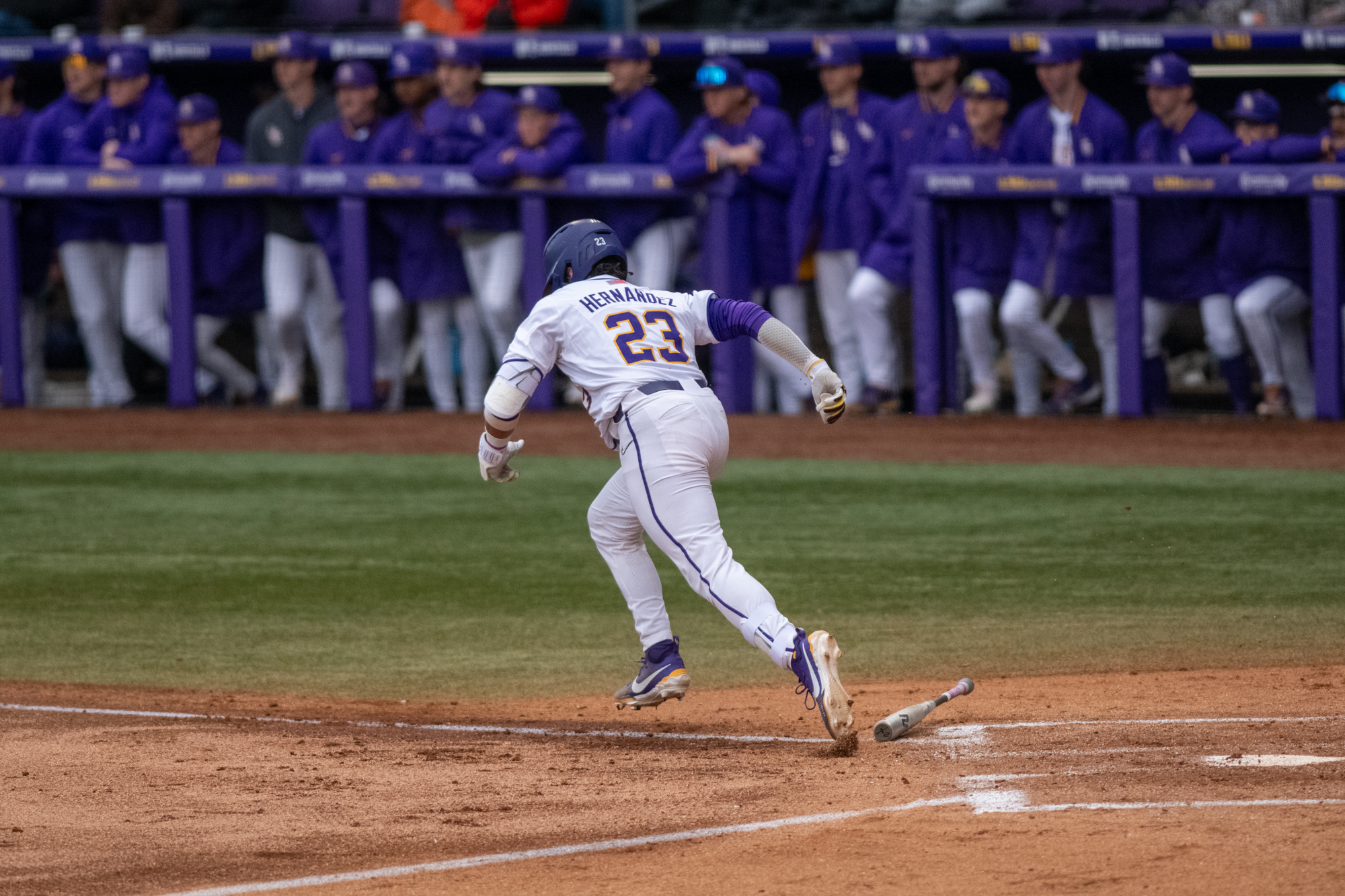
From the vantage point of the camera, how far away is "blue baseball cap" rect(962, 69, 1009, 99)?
10.8 meters

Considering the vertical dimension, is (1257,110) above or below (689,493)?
above

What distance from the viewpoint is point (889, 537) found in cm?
847

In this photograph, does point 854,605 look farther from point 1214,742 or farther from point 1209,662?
point 1214,742

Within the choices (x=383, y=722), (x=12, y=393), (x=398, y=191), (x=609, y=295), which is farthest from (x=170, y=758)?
Result: (x=12, y=393)

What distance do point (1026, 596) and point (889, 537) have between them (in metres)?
1.32

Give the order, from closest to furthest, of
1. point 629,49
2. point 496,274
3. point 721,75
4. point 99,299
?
point 721,75 → point 629,49 → point 496,274 → point 99,299

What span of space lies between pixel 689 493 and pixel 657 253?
22.0ft

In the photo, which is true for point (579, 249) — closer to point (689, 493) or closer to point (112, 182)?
→ point (689, 493)

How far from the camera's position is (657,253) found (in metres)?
11.7

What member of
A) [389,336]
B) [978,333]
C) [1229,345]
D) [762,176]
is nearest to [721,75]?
[762,176]

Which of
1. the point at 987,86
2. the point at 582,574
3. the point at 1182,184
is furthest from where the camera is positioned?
the point at 987,86

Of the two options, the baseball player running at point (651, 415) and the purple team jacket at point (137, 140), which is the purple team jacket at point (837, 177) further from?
the baseball player running at point (651, 415)

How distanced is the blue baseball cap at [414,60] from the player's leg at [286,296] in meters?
1.33

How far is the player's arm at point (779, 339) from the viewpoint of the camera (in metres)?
5.12
